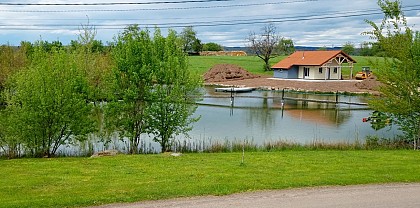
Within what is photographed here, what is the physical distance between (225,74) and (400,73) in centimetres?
6689

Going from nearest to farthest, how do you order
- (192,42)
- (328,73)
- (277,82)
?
(277,82) < (328,73) < (192,42)

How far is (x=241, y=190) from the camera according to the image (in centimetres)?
1137

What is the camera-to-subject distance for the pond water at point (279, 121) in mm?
28078

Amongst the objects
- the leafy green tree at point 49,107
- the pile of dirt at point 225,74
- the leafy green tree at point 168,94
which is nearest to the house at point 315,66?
the pile of dirt at point 225,74

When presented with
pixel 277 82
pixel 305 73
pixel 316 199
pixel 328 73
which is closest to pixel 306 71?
pixel 305 73

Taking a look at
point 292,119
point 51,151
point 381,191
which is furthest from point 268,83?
point 381,191

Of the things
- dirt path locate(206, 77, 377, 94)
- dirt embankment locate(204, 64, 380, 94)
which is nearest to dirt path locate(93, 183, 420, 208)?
dirt embankment locate(204, 64, 380, 94)

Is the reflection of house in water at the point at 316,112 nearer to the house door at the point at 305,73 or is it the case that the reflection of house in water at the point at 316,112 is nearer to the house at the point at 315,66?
the house at the point at 315,66

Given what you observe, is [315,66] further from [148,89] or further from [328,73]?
[148,89]

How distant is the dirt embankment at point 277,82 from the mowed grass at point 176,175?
151 feet

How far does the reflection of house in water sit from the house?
2549cm

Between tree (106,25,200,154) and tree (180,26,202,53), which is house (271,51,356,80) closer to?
tree (180,26,202,53)

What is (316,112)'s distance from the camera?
44750 millimetres

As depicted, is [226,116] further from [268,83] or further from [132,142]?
[268,83]
